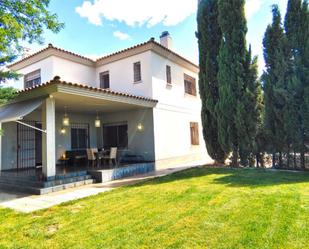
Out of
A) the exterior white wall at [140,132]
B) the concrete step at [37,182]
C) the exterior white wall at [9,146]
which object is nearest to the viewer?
the concrete step at [37,182]

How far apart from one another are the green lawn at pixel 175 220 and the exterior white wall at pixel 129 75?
1003cm

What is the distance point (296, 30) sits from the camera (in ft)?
47.0

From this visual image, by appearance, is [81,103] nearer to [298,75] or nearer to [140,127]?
[140,127]

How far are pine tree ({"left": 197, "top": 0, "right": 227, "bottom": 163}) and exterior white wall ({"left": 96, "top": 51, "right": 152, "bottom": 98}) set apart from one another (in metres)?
4.21

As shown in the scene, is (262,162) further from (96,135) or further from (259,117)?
(96,135)

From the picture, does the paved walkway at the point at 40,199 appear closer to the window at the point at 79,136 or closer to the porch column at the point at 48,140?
the porch column at the point at 48,140

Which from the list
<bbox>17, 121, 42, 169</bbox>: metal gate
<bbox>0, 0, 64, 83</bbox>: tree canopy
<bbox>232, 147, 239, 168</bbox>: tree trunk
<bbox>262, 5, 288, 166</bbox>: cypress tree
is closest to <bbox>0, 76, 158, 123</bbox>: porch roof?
<bbox>0, 0, 64, 83</bbox>: tree canopy

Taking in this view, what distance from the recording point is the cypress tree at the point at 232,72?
624 inches

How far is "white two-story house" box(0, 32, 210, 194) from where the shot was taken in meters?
17.1

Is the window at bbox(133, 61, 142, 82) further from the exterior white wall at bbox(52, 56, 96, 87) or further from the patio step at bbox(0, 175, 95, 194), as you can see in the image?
the patio step at bbox(0, 175, 95, 194)

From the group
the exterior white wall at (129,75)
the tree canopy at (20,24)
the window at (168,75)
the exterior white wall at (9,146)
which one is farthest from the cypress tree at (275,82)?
the exterior white wall at (9,146)

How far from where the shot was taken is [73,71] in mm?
19984

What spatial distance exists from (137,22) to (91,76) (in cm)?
673

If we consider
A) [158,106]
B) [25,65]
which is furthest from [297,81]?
[25,65]
